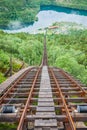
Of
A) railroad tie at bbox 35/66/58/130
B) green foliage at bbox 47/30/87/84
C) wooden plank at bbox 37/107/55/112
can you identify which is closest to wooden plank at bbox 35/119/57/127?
railroad tie at bbox 35/66/58/130

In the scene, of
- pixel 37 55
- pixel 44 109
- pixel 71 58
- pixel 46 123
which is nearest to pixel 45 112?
pixel 44 109

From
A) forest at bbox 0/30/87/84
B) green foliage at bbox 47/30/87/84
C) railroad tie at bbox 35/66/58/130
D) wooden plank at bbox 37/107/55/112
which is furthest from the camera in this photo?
green foliage at bbox 47/30/87/84

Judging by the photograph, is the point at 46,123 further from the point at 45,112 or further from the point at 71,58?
the point at 71,58

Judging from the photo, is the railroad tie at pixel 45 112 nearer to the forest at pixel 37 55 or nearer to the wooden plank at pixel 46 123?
the wooden plank at pixel 46 123

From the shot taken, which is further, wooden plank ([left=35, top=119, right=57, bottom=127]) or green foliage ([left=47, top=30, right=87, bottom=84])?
green foliage ([left=47, top=30, right=87, bottom=84])

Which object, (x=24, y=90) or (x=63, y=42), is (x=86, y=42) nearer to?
(x=63, y=42)

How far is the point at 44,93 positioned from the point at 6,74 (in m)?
21.5

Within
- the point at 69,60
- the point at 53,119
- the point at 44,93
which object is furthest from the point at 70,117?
the point at 69,60

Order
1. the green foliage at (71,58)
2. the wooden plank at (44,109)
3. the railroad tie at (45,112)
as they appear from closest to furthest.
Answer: the railroad tie at (45,112) < the wooden plank at (44,109) < the green foliage at (71,58)

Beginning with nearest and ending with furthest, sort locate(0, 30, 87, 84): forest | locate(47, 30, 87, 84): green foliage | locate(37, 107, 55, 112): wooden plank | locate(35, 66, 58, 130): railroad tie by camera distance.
Result: locate(35, 66, 58, 130): railroad tie < locate(37, 107, 55, 112): wooden plank < locate(0, 30, 87, 84): forest < locate(47, 30, 87, 84): green foliage

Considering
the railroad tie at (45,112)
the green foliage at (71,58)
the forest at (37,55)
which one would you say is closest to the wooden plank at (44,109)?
the railroad tie at (45,112)

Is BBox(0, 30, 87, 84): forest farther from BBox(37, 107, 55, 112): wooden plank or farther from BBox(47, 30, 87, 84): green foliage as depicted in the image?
BBox(37, 107, 55, 112): wooden plank

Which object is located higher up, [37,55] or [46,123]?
[46,123]

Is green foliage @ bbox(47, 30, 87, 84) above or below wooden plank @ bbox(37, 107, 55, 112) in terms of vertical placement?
below
